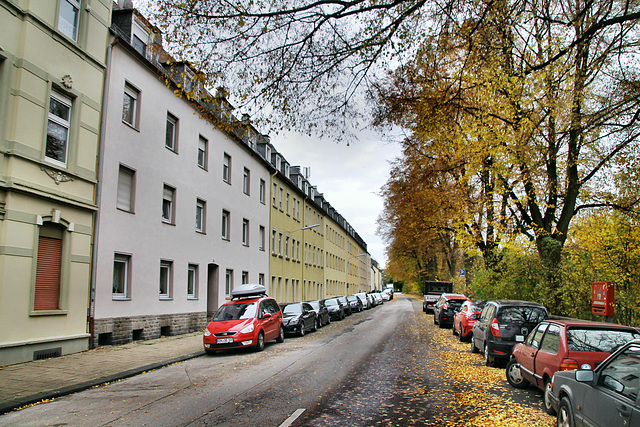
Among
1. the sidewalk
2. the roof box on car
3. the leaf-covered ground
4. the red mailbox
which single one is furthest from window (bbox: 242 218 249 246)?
the red mailbox

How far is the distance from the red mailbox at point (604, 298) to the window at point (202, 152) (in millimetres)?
17550

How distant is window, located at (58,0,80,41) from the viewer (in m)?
13.8

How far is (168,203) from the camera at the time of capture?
20188mm

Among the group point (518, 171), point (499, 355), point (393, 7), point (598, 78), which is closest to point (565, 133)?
point (598, 78)

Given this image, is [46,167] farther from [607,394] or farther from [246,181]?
[246,181]

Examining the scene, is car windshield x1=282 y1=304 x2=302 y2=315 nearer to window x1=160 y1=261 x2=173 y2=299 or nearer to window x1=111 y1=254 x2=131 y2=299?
window x1=160 y1=261 x2=173 y2=299

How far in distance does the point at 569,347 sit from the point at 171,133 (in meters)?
17.7

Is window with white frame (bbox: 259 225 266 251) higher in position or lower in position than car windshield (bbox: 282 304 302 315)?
higher

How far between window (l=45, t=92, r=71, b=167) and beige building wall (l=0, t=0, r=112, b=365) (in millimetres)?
31

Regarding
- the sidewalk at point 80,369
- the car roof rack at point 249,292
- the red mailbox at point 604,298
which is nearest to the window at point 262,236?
the car roof rack at point 249,292

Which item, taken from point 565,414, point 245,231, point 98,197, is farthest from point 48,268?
point 245,231

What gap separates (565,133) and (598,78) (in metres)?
1.77

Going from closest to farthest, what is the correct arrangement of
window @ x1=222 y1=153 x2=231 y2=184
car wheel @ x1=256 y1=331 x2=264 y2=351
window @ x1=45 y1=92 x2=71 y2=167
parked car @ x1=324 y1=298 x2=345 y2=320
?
window @ x1=45 y1=92 x2=71 y2=167, car wheel @ x1=256 y1=331 x2=264 y2=351, window @ x1=222 y1=153 x2=231 y2=184, parked car @ x1=324 y1=298 x2=345 y2=320

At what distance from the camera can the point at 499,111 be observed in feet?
54.7
